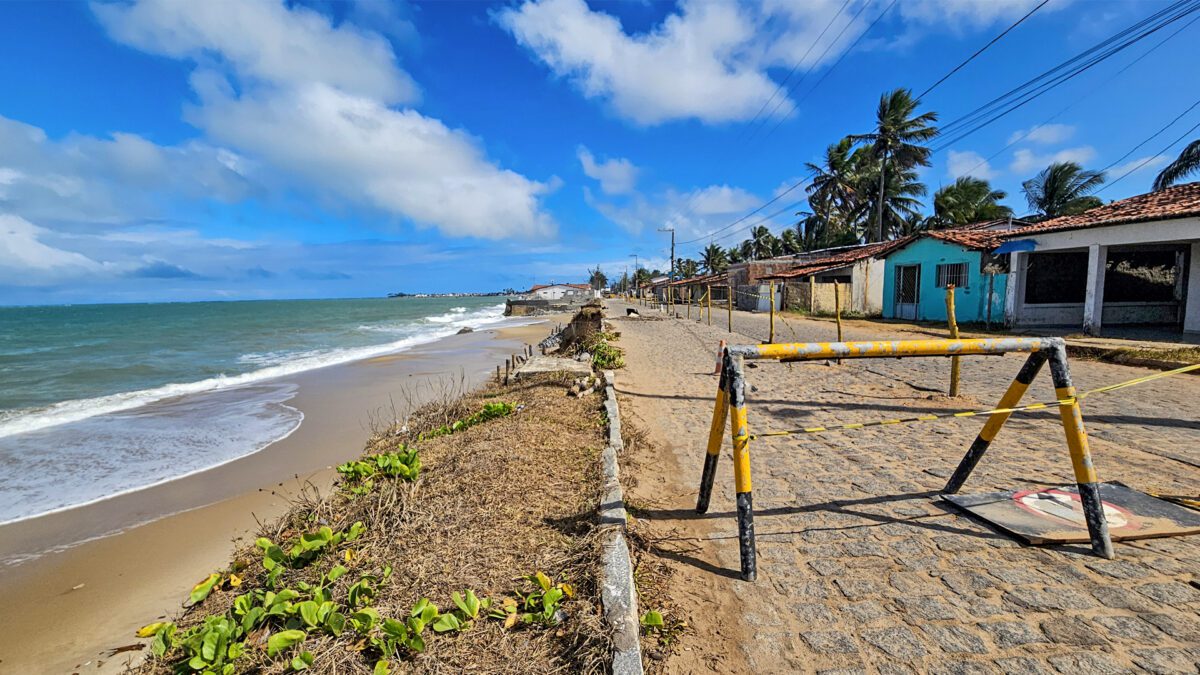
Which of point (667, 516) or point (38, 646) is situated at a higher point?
point (667, 516)

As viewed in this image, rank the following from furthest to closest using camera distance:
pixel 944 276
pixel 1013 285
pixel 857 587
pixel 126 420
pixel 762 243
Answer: pixel 762 243 < pixel 944 276 < pixel 1013 285 < pixel 126 420 < pixel 857 587

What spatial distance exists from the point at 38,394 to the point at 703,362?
759 inches

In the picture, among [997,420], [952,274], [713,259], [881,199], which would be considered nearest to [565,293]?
[713,259]

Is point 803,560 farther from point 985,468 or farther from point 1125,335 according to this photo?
point 1125,335

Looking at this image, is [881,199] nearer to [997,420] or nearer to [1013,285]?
[1013,285]

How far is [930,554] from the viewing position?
311 centimetres

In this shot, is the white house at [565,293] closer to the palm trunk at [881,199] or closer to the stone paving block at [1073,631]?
the palm trunk at [881,199]

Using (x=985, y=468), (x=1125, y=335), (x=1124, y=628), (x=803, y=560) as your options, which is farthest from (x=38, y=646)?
(x=1125, y=335)

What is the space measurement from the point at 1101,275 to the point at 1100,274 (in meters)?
0.08

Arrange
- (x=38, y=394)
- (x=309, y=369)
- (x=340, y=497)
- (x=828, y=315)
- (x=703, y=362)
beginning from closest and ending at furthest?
(x=340, y=497) < (x=703, y=362) < (x=38, y=394) < (x=309, y=369) < (x=828, y=315)

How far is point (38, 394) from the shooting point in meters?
14.8

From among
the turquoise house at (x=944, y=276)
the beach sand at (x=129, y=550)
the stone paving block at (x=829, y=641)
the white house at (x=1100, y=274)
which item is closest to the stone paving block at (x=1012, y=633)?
the stone paving block at (x=829, y=641)

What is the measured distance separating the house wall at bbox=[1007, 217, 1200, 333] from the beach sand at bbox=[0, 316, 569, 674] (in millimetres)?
18244

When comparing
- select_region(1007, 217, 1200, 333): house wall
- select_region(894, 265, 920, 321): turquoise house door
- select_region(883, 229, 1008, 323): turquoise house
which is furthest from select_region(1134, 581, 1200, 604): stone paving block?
select_region(894, 265, 920, 321): turquoise house door
